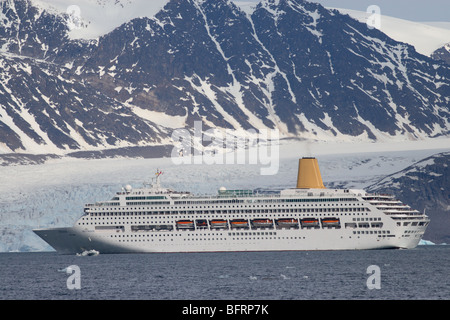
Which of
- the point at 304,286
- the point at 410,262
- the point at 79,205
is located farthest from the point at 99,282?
the point at 79,205

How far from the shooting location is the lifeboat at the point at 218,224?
115500 millimetres

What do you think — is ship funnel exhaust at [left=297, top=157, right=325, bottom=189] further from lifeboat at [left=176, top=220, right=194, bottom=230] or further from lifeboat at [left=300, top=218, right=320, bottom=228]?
lifeboat at [left=176, top=220, right=194, bottom=230]

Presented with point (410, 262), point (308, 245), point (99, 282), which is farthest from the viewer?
point (308, 245)

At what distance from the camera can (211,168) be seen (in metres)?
177

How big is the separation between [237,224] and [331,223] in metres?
9.97

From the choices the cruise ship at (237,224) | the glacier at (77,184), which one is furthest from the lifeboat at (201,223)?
the glacier at (77,184)

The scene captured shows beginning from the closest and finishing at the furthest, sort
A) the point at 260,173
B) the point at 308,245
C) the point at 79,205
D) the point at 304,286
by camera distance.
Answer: the point at 304,286
the point at 308,245
the point at 79,205
the point at 260,173

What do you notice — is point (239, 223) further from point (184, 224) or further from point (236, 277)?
point (236, 277)

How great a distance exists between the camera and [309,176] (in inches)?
4921

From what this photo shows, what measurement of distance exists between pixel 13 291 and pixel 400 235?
173 feet

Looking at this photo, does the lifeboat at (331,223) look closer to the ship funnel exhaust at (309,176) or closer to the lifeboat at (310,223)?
the lifeboat at (310,223)

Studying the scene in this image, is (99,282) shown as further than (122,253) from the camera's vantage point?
No

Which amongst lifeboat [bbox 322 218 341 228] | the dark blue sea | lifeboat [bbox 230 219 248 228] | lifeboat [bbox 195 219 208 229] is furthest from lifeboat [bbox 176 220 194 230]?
lifeboat [bbox 322 218 341 228]
